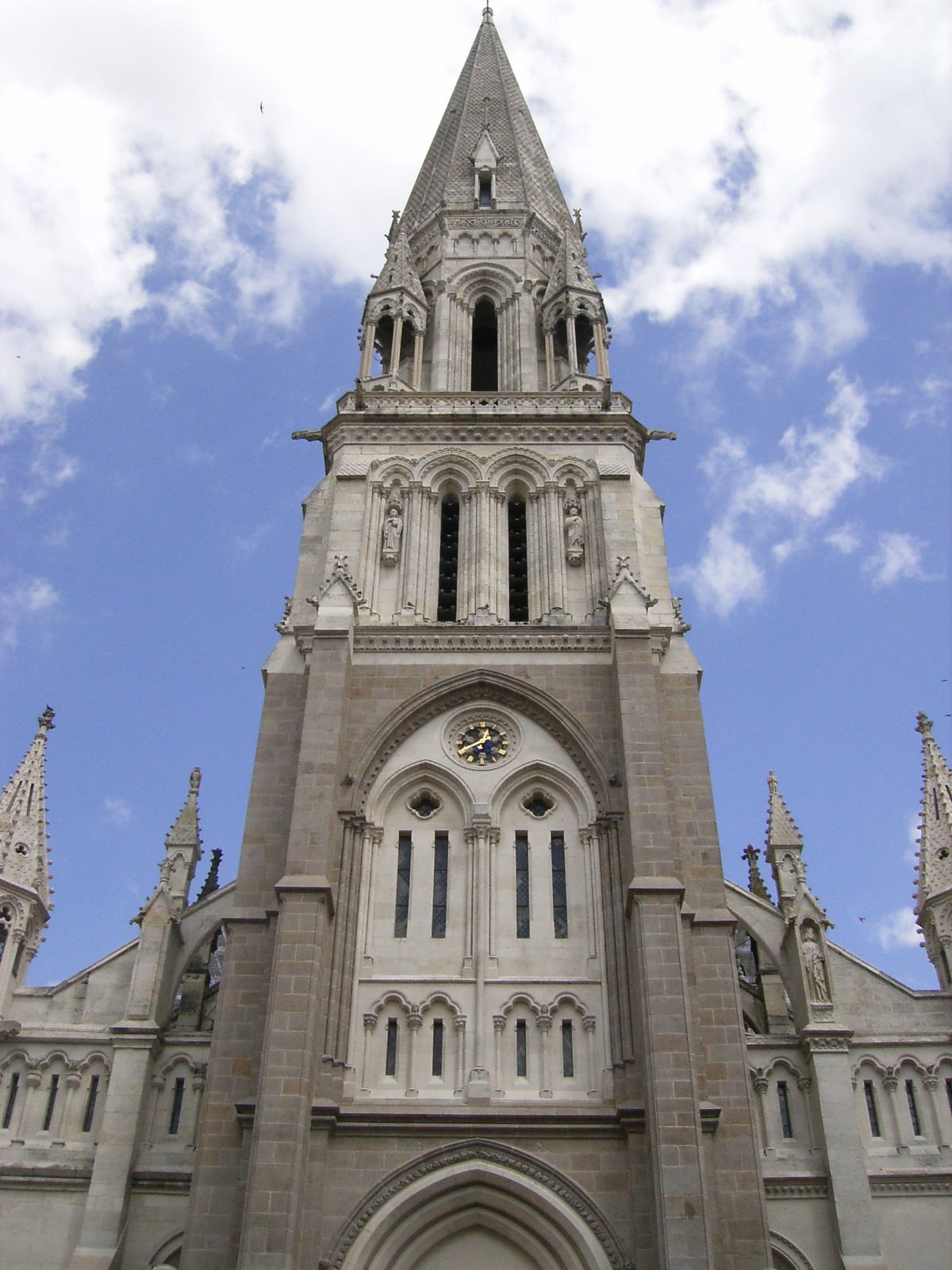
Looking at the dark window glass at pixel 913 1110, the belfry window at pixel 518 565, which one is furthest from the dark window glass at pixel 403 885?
the dark window glass at pixel 913 1110

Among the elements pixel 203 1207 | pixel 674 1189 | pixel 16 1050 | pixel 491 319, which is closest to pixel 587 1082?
pixel 674 1189

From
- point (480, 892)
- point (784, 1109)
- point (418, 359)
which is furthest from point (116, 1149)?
point (418, 359)

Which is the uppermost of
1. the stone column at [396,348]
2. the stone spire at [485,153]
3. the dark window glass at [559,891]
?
the stone spire at [485,153]

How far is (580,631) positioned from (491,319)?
13917mm

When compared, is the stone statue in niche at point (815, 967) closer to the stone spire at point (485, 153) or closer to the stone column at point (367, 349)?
the stone column at point (367, 349)

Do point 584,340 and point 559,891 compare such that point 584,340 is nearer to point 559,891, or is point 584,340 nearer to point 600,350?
point 600,350

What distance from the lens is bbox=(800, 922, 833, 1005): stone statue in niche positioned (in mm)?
22703

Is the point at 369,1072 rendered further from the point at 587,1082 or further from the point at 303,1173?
the point at 587,1082

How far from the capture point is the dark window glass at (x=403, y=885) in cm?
2245

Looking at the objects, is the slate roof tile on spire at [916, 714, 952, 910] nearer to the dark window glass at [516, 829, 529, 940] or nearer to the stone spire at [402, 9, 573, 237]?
the dark window glass at [516, 829, 529, 940]

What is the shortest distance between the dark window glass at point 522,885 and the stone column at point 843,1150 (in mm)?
5071

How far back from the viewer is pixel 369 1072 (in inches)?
813

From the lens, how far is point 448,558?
94.8 ft

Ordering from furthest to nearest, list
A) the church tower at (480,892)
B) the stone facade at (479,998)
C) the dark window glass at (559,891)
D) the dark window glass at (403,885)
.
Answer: the dark window glass at (403,885), the dark window glass at (559,891), the stone facade at (479,998), the church tower at (480,892)
